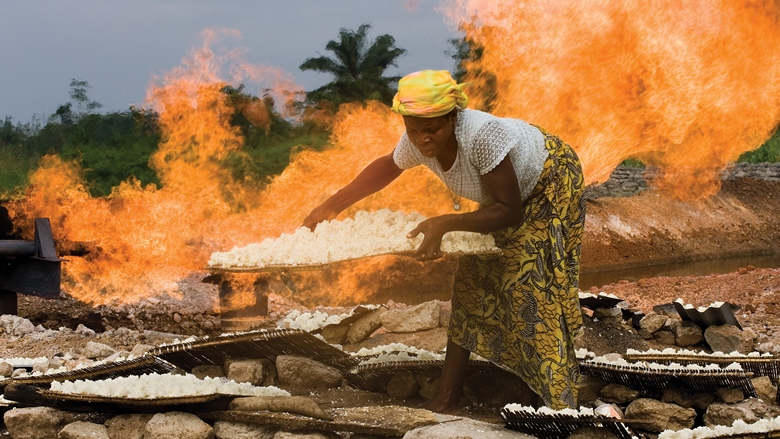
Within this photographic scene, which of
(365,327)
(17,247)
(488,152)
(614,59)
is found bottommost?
(365,327)

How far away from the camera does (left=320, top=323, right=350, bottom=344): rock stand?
6598 millimetres

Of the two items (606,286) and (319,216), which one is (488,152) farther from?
(606,286)

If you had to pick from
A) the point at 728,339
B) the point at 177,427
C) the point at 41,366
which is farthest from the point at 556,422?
the point at 41,366

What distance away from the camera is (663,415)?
15.2 feet

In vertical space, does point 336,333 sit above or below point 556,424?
above

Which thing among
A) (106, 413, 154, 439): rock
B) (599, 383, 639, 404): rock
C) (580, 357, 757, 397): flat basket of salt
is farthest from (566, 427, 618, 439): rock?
(106, 413, 154, 439): rock

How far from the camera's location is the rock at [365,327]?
6.63m

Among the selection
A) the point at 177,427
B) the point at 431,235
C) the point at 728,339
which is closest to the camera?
the point at 431,235

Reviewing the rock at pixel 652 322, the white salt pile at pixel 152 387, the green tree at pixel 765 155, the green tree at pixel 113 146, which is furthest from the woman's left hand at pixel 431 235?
the green tree at pixel 765 155

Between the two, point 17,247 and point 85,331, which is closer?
point 85,331

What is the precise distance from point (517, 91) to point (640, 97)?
1.93 m

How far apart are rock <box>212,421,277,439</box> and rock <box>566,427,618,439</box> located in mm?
1678

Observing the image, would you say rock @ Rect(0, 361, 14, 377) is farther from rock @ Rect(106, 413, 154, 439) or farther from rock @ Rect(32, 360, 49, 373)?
rock @ Rect(106, 413, 154, 439)

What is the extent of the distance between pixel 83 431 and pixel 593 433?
9.42ft
